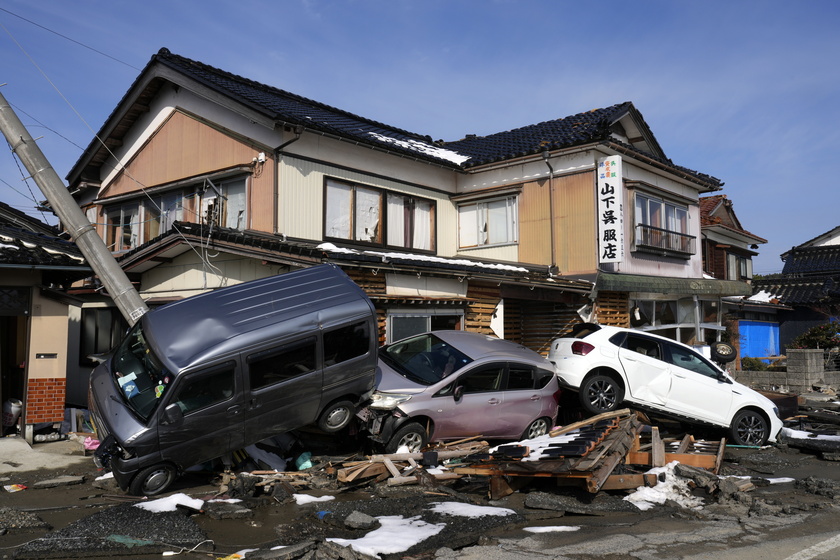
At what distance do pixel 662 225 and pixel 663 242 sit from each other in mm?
496

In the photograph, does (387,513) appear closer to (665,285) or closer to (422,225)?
(422,225)

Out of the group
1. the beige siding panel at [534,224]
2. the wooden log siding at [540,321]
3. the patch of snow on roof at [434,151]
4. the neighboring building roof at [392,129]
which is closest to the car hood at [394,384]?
the neighboring building roof at [392,129]

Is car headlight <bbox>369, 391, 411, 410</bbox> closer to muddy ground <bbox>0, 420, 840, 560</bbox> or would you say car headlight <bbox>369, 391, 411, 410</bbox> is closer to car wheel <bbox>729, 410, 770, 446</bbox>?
muddy ground <bbox>0, 420, 840, 560</bbox>

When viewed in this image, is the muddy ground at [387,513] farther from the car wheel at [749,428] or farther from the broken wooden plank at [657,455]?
the car wheel at [749,428]

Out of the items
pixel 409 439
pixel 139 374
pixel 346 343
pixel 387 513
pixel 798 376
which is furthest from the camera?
pixel 798 376

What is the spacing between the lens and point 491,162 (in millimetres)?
16672

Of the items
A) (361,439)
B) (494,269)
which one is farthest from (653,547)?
(494,269)

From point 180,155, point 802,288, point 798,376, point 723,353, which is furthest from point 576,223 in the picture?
point 802,288

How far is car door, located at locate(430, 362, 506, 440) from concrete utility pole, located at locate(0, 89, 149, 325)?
4.85 metres

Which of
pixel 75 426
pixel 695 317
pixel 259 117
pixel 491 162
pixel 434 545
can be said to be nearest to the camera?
pixel 434 545

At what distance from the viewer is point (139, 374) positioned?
304 inches

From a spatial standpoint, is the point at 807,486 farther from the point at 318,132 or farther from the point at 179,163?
the point at 179,163

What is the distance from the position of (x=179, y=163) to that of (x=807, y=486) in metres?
14.2

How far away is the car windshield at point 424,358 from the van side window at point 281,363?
6.23 feet
